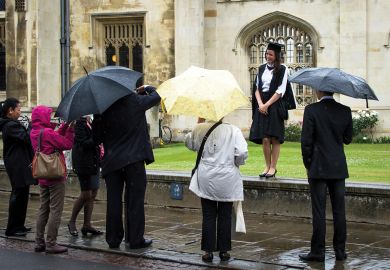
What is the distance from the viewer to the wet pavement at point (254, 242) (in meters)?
7.79

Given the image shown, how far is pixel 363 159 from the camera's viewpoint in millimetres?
15625

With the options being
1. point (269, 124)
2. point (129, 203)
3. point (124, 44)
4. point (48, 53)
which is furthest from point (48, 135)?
point (48, 53)

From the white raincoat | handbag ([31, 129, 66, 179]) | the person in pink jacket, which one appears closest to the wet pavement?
the person in pink jacket

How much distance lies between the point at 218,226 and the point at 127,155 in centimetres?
136

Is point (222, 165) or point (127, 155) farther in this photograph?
point (127, 155)

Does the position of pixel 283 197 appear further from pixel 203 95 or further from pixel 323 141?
pixel 203 95

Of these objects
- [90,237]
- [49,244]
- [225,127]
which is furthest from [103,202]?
[225,127]

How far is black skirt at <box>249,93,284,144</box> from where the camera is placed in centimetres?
1052

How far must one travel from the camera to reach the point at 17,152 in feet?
31.9

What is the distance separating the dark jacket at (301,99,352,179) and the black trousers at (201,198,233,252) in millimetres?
974

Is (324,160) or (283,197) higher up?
(324,160)

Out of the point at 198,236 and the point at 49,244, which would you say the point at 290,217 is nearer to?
the point at 198,236

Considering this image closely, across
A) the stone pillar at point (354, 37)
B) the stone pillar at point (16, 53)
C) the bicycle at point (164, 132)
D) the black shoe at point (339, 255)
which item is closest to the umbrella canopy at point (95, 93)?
the black shoe at point (339, 255)

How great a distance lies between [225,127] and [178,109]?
1.81ft
